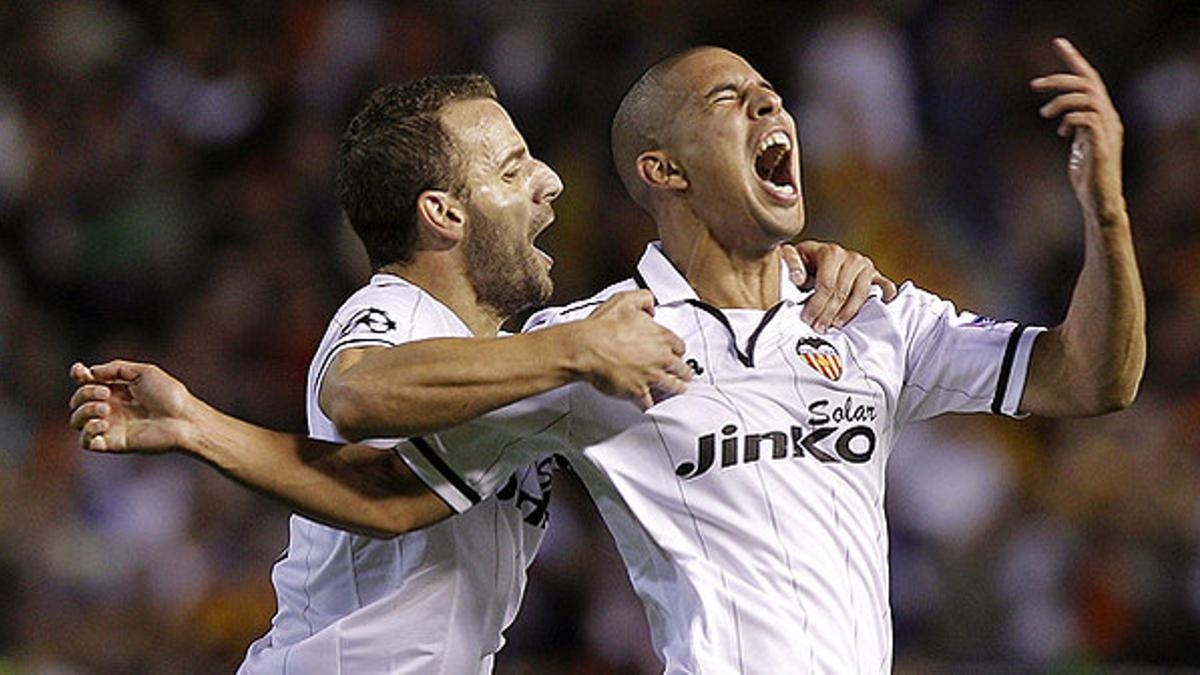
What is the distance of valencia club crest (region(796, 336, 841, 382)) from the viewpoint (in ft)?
12.9

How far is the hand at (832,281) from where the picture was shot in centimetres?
405

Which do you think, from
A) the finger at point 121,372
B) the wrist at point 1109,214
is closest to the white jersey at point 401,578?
the finger at point 121,372


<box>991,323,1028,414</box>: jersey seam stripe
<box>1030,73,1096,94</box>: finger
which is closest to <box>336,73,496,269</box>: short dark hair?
<box>991,323,1028,414</box>: jersey seam stripe

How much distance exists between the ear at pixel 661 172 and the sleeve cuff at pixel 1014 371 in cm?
71

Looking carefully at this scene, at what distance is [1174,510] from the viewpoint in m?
7.11

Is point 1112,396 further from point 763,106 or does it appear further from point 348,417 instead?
point 348,417

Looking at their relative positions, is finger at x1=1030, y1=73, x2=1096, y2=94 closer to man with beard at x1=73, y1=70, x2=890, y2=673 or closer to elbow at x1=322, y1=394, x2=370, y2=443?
man with beard at x1=73, y1=70, x2=890, y2=673

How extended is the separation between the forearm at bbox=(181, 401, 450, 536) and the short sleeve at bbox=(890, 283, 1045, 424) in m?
0.97

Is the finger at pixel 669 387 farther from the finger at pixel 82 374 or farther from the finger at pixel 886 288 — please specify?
the finger at pixel 82 374

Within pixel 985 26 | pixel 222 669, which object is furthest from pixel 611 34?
pixel 222 669

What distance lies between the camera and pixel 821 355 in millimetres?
3943

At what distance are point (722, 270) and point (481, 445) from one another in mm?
604

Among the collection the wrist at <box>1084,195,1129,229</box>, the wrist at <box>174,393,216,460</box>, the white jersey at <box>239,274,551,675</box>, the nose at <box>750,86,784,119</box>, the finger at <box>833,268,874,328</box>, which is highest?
the nose at <box>750,86,784,119</box>

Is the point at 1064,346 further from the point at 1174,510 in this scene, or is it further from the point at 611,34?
the point at 611,34
